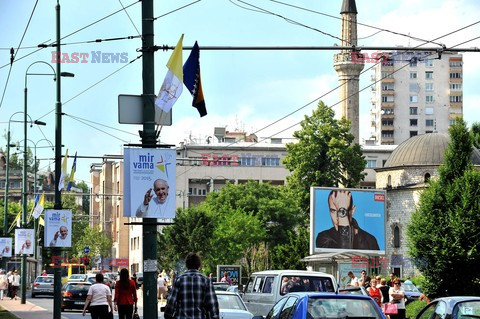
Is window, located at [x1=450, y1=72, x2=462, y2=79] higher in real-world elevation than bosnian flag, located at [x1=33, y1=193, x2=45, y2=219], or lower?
higher

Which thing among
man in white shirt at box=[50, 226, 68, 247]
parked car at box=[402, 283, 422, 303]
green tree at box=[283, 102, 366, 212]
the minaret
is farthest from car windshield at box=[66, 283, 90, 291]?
the minaret

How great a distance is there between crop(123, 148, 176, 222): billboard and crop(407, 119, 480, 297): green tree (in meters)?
31.4

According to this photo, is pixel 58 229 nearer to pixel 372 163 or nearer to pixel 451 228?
pixel 451 228

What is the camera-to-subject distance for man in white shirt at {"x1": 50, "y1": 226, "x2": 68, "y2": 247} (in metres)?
28.6

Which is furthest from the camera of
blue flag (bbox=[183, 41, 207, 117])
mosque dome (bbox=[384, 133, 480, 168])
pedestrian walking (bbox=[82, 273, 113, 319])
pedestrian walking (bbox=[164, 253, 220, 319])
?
mosque dome (bbox=[384, 133, 480, 168])

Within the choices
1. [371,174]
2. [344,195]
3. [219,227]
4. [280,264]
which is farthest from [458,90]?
[344,195]

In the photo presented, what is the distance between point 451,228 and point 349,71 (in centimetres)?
6020

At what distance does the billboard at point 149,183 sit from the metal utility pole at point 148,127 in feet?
0.50

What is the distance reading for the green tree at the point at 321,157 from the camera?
290ft

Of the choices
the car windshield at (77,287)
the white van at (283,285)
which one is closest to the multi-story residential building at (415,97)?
the car windshield at (77,287)

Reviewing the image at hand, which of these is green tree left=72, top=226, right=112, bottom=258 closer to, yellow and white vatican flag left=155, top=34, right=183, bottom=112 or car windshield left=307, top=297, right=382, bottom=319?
yellow and white vatican flag left=155, top=34, right=183, bottom=112

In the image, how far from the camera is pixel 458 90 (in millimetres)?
165250

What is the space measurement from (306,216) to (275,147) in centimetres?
4027

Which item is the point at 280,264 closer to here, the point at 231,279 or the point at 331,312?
the point at 231,279
